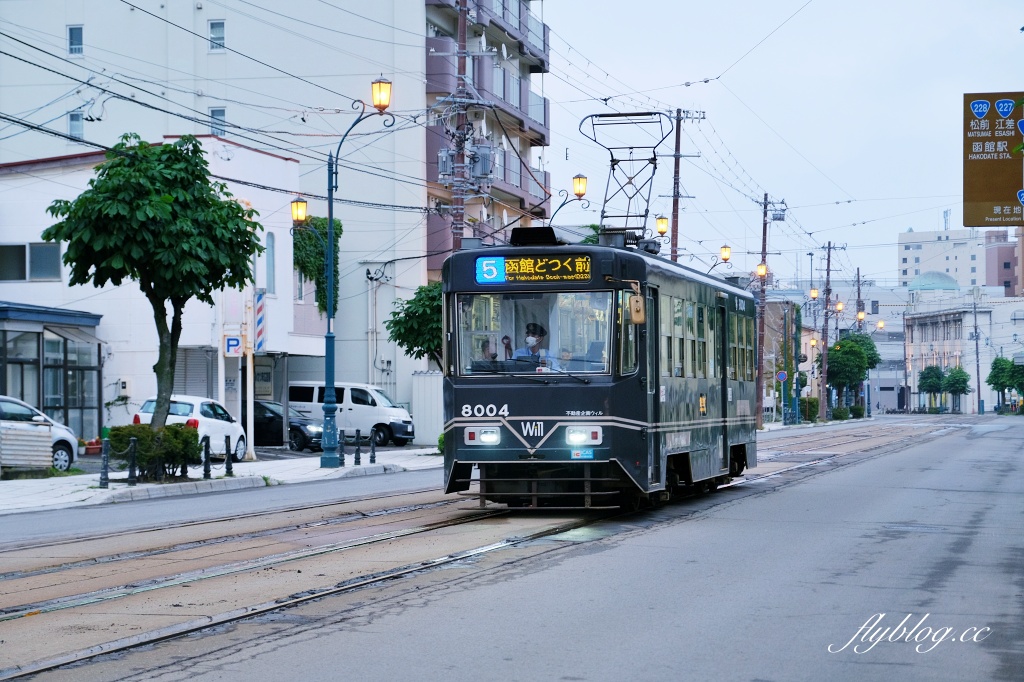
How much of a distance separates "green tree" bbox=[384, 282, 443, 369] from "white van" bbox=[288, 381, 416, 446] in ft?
8.30

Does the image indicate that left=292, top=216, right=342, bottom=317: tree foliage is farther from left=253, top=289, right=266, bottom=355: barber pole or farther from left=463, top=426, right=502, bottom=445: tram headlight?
left=463, top=426, right=502, bottom=445: tram headlight

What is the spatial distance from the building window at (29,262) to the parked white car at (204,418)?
655 cm

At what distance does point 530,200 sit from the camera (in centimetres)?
6181

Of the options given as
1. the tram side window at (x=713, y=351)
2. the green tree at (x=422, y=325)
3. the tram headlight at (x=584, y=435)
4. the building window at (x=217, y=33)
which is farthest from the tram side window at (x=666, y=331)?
the building window at (x=217, y=33)

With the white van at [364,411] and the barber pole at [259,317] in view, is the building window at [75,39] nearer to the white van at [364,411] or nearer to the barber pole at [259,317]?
the white van at [364,411]

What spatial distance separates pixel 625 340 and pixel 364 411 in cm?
2868

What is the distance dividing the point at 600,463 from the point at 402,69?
37.4 meters

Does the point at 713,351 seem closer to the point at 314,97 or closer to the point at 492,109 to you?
the point at 492,109

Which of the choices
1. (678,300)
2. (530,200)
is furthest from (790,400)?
(678,300)

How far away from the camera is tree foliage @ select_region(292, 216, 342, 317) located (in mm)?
46156

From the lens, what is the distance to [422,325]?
42.3 metres

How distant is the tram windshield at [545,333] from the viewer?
54.0 ft

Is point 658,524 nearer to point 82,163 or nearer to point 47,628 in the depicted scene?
point 47,628

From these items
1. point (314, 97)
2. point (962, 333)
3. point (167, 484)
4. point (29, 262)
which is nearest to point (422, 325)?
point (29, 262)
